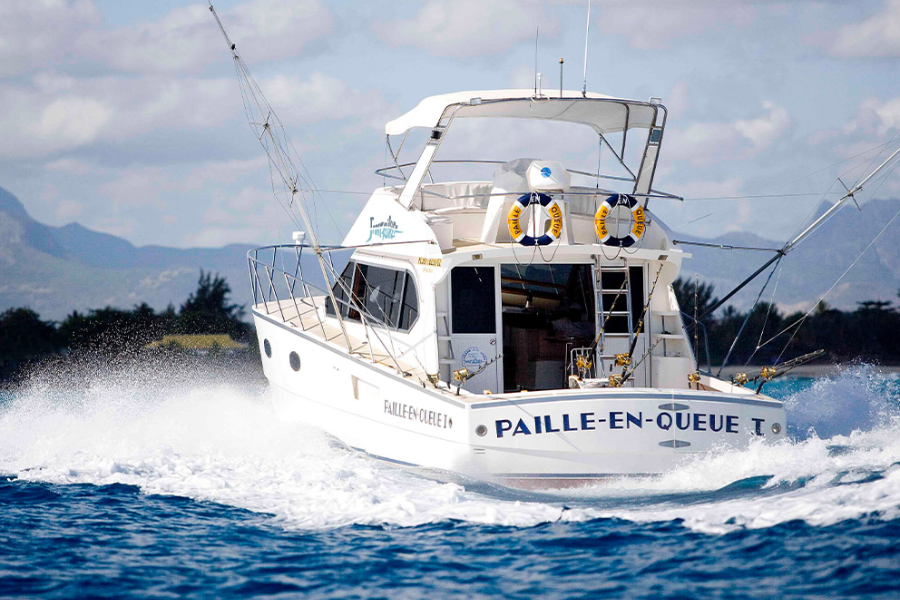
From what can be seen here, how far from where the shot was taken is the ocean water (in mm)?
5578

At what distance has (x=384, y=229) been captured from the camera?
10.2 meters

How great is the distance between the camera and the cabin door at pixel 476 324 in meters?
9.23

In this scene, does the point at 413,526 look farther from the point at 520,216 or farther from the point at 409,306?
the point at 520,216

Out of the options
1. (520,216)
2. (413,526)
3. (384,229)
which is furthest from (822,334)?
(413,526)

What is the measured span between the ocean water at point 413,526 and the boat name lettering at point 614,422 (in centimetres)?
31

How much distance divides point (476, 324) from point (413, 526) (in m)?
2.86

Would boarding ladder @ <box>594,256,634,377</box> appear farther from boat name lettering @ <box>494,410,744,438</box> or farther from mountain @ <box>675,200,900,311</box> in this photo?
mountain @ <box>675,200,900,311</box>

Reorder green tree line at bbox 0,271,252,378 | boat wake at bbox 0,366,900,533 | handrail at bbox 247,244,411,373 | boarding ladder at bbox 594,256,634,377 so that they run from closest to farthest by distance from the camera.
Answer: boat wake at bbox 0,366,900,533 < boarding ladder at bbox 594,256,634,377 < handrail at bbox 247,244,411,373 < green tree line at bbox 0,271,252,378

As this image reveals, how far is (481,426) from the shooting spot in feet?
26.1

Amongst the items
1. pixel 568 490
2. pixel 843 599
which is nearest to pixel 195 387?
pixel 568 490

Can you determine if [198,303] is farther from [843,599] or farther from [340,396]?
[843,599]

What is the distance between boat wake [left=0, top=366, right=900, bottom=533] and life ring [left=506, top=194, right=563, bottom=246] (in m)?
2.44

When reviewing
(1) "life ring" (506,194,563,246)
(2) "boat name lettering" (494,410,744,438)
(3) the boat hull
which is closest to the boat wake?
(3) the boat hull

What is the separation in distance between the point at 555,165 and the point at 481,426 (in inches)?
122
